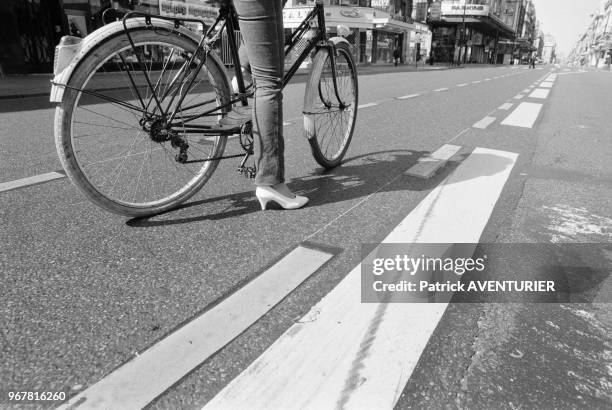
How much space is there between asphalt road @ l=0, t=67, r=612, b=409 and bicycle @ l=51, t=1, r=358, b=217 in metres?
0.23

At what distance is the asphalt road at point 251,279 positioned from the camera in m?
1.17

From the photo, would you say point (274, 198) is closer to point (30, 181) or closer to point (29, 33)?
point (30, 181)

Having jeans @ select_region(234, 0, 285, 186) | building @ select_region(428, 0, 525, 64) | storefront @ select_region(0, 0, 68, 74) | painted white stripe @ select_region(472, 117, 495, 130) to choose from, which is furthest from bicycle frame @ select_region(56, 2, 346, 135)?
building @ select_region(428, 0, 525, 64)

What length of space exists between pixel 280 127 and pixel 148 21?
82 cm

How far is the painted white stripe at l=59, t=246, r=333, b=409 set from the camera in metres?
1.08

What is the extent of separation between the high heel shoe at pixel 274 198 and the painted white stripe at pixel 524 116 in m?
4.56

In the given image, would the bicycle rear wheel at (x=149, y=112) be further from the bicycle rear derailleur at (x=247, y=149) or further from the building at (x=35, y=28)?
the building at (x=35, y=28)

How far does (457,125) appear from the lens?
558cm

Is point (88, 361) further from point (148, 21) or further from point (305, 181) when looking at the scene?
point (305, 181)

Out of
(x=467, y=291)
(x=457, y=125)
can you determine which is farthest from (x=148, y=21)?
(x=457, y=125)

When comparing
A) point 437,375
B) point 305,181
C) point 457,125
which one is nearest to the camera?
point 437,375

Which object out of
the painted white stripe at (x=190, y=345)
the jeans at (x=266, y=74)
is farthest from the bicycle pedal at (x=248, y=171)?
the painted white stripe at (x=190, y=345)

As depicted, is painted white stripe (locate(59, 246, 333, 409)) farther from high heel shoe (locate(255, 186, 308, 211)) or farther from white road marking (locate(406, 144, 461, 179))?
white road marking (locate(406, 144, 461, 179))

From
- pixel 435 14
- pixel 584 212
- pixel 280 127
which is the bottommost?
pixel 584 212
